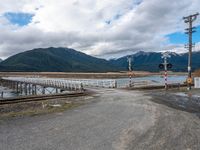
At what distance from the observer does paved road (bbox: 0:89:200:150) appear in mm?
8289

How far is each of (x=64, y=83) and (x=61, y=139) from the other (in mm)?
36319

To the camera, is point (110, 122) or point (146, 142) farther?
point (110, 122)

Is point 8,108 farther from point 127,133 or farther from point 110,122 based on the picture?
point 127,133

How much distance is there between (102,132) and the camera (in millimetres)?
10023

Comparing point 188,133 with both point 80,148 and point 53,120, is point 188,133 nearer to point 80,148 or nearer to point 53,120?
point 80,148

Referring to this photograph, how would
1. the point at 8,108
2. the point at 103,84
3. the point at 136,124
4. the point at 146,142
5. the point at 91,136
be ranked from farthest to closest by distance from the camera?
the point at 103,84 → the point at 8,108 → the point at 136,124 → the point at 91,136 → the point at 146,142

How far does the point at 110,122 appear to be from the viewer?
12.1 meters

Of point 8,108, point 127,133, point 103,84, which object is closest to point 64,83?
point 103,84

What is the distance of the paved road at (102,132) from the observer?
326 inches

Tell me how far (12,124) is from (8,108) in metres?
6.39

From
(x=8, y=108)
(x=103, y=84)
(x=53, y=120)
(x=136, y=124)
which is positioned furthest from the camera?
(x=103, y=84)

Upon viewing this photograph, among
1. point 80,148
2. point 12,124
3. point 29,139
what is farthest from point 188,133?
point 12,124

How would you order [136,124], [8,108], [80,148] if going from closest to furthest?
[80,148], [136,124], [8,108]

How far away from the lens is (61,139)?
9.04m
